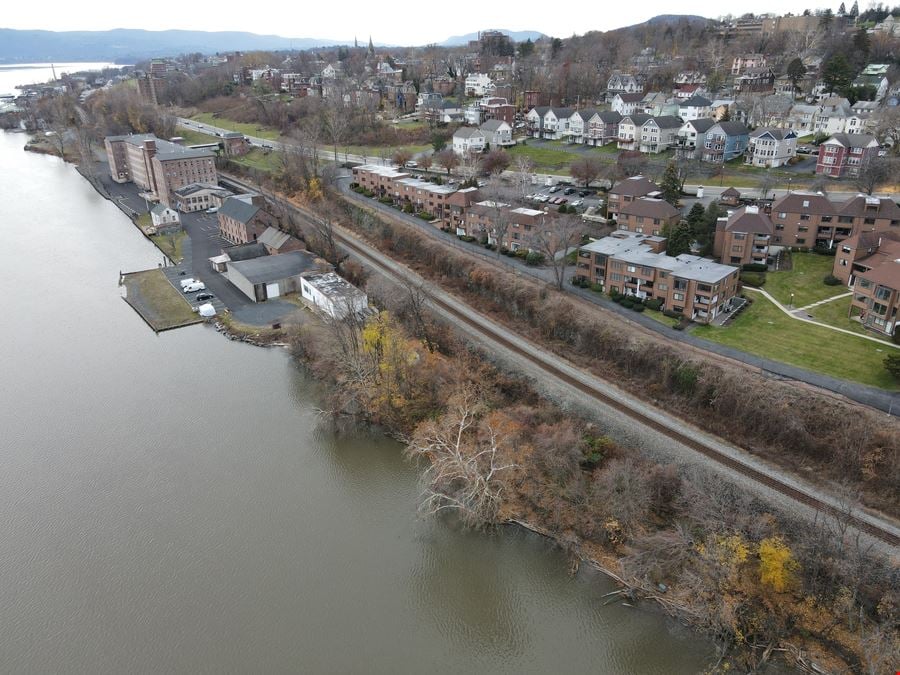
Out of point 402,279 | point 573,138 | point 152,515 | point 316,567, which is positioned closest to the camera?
point 316,567

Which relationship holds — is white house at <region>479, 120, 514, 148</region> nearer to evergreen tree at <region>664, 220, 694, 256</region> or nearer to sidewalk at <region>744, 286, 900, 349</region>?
evergreen tree at <region>664, 220, 694, 256</region>

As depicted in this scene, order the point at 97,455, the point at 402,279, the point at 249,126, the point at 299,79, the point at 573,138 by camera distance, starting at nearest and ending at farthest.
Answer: the point at 97,455
the point at 402,279
the point at 573,138
the point at 249,126
the point at 299,79

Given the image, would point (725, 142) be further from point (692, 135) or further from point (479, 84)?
point (479, 84)

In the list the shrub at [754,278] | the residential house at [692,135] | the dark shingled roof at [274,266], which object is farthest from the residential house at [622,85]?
the dark shingled roof at [274,266]

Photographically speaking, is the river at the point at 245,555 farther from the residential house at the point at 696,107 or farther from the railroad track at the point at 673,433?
the residential house at the point at 696,107

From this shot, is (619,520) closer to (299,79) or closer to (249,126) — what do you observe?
(249,126)

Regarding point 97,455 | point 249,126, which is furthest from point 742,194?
point 249,126
